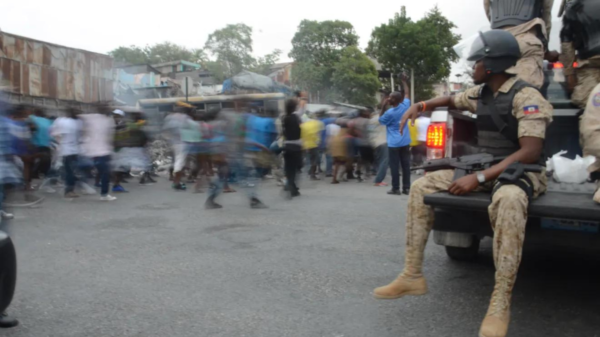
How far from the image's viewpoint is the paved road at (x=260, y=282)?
11.8 ft

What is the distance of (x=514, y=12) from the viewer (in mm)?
5250

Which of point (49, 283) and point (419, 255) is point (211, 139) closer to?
point (49, 283)

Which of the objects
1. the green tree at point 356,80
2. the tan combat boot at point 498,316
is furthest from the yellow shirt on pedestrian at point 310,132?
the green tree at point 356,80

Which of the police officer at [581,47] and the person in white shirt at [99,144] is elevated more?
the police officer at [581,47]

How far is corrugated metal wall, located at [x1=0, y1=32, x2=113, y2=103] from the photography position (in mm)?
20438

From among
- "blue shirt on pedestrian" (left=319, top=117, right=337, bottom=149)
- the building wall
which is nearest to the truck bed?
"blue shirt on pedestrian" (left=319, top=117, right=337, bottom=149)

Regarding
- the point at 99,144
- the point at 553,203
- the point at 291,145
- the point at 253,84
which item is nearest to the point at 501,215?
the point at 553,203

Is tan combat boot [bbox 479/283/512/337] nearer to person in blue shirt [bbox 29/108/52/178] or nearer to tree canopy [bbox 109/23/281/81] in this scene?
person in blue shirt [bbox 29/108/52/178]

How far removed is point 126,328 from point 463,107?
2.76m

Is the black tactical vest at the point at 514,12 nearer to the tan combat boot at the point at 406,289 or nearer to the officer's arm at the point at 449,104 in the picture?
the officer's arm at the point at 449,104

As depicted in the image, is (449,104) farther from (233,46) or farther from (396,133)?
(233,46)

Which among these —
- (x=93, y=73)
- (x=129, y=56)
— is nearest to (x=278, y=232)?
(x=93, y=73)

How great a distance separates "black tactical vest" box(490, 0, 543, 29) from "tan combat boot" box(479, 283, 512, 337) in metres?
3.08

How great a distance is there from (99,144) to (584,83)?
7.76 meters
